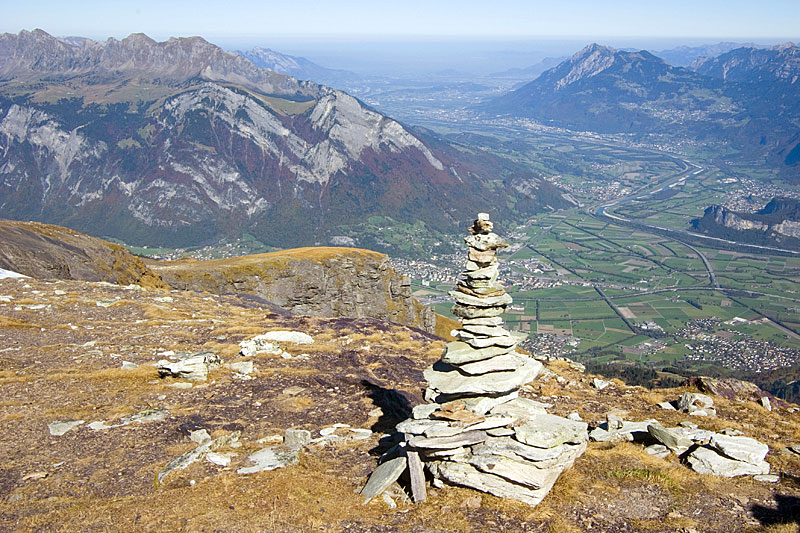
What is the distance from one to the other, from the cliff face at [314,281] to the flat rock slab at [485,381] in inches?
1717

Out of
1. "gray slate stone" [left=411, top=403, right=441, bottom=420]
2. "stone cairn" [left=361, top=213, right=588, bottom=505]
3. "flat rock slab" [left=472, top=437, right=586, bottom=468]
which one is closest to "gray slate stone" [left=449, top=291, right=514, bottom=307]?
"stone cairn" [left=361, top=213, right=588, bottom=505]

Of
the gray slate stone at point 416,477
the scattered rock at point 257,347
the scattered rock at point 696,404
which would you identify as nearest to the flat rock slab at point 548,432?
the gray slate stone at point 416,477

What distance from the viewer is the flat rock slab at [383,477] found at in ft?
63.6

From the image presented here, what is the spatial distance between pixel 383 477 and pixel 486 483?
11.9ft

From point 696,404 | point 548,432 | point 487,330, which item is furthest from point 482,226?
point 696,404

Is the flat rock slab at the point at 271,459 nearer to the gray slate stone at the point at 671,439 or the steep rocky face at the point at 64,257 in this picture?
the gray slate stone at the point at 671,439

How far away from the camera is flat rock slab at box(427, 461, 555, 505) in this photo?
18.7 m

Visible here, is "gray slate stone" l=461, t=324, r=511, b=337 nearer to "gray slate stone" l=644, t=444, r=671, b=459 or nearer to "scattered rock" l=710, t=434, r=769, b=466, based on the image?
"gray slate stone" l=644, t=444, r=671, b=459

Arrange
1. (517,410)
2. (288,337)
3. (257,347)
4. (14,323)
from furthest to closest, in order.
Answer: (288,337) < (257,347) < (14,323) < (517,410)

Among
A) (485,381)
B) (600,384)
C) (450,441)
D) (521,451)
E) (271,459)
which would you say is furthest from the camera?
(600,384)

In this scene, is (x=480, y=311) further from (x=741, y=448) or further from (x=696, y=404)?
(x=696, y=404)

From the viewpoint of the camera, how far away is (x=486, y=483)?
62.5 feet

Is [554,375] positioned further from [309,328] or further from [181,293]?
[181,293]

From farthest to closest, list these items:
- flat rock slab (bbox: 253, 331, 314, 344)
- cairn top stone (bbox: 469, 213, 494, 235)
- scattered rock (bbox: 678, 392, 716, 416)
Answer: flat rock slab (bbox: 253, 331, 314, 344) < scattered rock (bbox: 678, 392, 716, 416) < cairn top stone (bbox: 469, 213, 494, 235)
